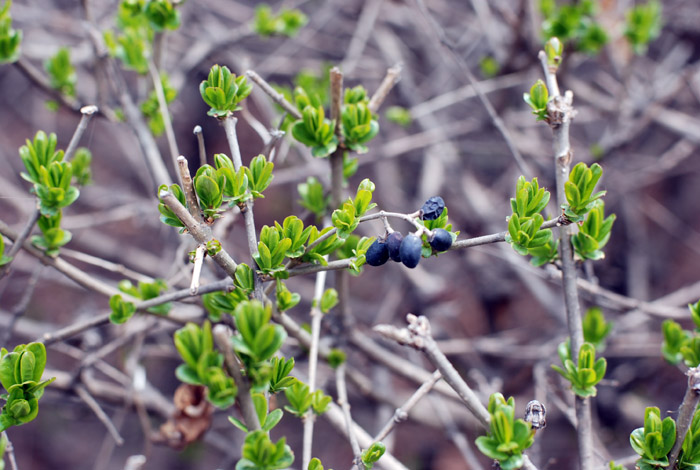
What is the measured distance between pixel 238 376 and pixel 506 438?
1.71 feet

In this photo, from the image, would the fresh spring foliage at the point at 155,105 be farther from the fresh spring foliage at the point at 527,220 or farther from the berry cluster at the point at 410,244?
the fresh spring foliage at the point at 527,220

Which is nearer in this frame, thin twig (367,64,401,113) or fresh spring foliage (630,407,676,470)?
fresh spring foliage (630,407,676,470)

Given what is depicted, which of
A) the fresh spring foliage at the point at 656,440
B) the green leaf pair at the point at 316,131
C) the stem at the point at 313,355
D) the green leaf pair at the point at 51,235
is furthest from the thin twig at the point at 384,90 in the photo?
the fresh spring foliage at the point at 656,440

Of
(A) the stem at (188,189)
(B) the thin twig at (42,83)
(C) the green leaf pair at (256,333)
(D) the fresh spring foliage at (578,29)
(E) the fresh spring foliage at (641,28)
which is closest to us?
(C) the green leaf pair at (256,333)

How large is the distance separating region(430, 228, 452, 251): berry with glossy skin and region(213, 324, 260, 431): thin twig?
1.43 feet

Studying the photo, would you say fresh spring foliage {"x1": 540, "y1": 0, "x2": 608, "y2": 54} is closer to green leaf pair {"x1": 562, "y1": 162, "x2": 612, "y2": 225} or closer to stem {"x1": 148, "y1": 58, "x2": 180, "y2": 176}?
green leaf pair {"x1": 562, "y1": 162, "x2": 612, "y2": 225}

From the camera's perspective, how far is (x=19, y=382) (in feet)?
3.36

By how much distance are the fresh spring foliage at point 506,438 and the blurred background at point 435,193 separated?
79 cm

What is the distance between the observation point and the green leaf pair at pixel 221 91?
114cm

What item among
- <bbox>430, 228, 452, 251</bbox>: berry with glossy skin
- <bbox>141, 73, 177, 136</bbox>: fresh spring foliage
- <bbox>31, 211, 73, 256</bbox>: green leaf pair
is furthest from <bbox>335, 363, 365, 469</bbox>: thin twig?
<bbox>141, 73, 177, 136</bbox>: fresh spring foliage

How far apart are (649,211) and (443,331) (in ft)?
5.30

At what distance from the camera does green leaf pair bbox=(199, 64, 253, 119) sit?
1.14 metres

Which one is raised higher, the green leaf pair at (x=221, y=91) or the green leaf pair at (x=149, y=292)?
the green leaf pair at (x=221, y=91)

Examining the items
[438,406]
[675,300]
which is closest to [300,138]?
[438,406]
